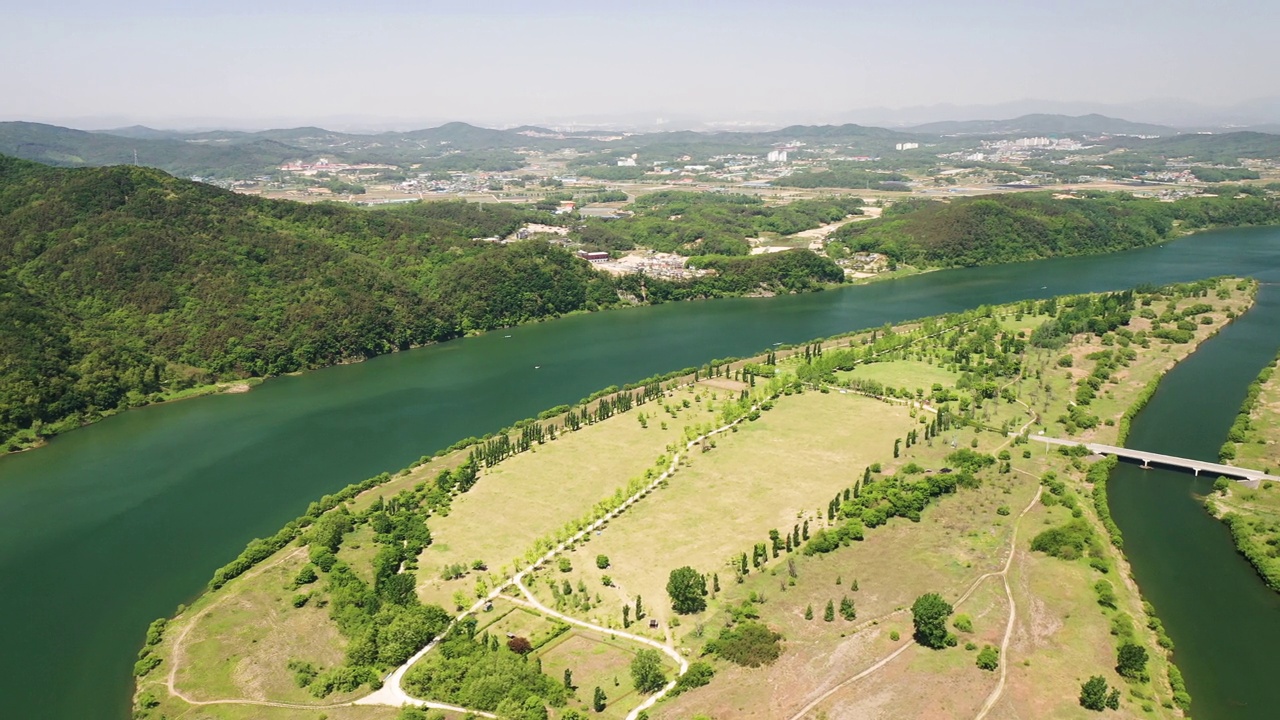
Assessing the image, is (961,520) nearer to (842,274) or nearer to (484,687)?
(484,687)

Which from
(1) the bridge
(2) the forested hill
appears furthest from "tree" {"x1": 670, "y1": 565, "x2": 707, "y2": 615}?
(2) the forested hill

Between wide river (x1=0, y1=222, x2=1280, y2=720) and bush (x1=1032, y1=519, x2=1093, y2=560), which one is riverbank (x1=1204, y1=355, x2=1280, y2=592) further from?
Result: bush (x1=1032, y1=519, x2=1093, y2=560)

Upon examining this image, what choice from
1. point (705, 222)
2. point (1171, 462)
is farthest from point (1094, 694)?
point (705, 222)

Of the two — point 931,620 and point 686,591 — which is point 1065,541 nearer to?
point 931,620

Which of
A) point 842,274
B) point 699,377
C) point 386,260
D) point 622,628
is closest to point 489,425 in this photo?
point 699,377

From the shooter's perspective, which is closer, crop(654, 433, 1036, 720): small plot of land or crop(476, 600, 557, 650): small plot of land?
crop(654, 433, 1036, 720): small plot of land

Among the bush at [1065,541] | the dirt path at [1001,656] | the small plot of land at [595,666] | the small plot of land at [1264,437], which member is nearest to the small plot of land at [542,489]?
the small plot of land at [595,666]
